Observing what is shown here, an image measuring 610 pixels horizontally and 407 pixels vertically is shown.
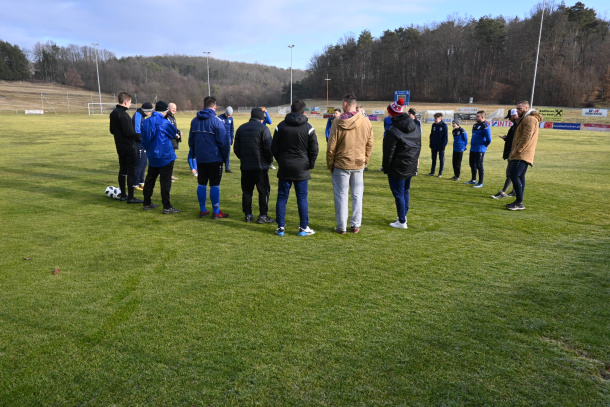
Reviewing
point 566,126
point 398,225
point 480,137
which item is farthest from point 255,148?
point 566,126

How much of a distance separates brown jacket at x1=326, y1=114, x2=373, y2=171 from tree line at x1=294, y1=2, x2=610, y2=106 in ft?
226

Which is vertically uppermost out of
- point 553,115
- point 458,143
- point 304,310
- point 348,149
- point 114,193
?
point 553,115

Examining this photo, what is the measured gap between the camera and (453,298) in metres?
4.17

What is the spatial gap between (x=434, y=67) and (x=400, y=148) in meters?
87.2

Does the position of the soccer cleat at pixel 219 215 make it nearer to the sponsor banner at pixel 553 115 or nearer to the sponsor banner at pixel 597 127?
the sponsor banner at pixel 597 127

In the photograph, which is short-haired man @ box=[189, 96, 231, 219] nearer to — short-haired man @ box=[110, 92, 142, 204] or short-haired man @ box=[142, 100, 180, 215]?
short-haired man @ box=[142, 100, 180, 215]

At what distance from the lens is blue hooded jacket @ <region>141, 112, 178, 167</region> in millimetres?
7070

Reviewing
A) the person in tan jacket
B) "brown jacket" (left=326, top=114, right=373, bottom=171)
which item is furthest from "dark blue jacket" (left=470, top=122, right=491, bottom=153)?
"brown jacket" (left=326, top=114, right=373, bottom=171)

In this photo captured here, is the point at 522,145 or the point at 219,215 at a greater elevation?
the point at 522,145

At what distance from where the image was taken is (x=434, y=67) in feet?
277

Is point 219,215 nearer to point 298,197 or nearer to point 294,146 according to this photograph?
point 298,197

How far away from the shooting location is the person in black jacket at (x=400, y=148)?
6223 millimetres

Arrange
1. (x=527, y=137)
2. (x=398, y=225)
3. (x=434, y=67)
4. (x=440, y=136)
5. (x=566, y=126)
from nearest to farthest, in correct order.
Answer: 1. (x=398, y=225)
2. (x=527, y=137)
3. (x=440, y=136)
4. (x=566, y=126)
5. (x=434, y=67)

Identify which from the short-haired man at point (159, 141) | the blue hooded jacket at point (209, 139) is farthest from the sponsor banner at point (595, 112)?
the short-haired man at point (159, 141)
